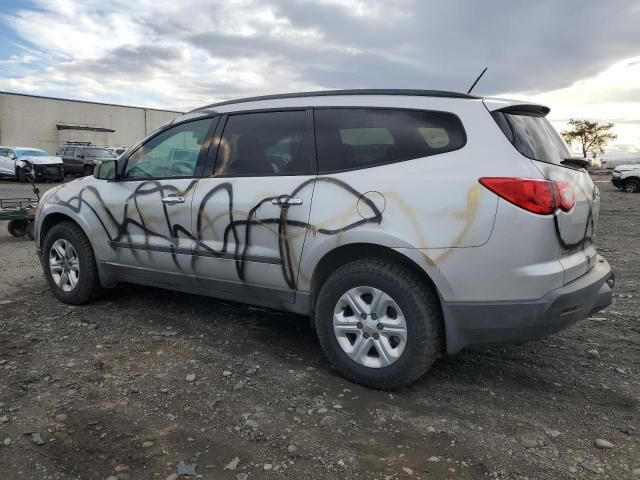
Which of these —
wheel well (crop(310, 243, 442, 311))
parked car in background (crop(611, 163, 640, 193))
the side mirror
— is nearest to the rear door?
wheel well (crop(310, 243, 442, 311))

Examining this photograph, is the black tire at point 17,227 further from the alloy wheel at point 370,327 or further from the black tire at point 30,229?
the alloy wheel at point 370,327

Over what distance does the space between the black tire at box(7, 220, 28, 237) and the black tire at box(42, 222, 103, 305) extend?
4.49m

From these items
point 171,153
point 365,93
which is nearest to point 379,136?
point 365,93

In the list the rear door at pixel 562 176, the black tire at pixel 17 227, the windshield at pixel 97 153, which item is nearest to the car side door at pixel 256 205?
the rear door at pixel 562 176

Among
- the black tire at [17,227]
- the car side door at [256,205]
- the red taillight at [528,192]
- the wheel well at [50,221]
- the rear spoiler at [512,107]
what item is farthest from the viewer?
the black tire at [17,227]

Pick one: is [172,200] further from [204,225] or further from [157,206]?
[204,225]

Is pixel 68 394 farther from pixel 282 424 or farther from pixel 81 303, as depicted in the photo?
pixel 81 303

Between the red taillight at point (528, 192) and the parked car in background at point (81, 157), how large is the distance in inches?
1054

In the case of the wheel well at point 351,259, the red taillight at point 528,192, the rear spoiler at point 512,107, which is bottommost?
the wheel well at point 351,259

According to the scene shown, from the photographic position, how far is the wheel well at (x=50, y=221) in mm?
5041

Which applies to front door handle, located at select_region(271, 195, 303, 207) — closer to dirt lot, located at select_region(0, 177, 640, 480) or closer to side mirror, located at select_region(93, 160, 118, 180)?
dirt lot, located at select_region(0, 177, 640, 480)

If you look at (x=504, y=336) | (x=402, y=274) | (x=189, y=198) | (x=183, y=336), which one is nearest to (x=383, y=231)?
(x=402, y=274)

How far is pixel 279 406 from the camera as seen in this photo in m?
3.13

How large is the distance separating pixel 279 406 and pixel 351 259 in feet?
3.23
